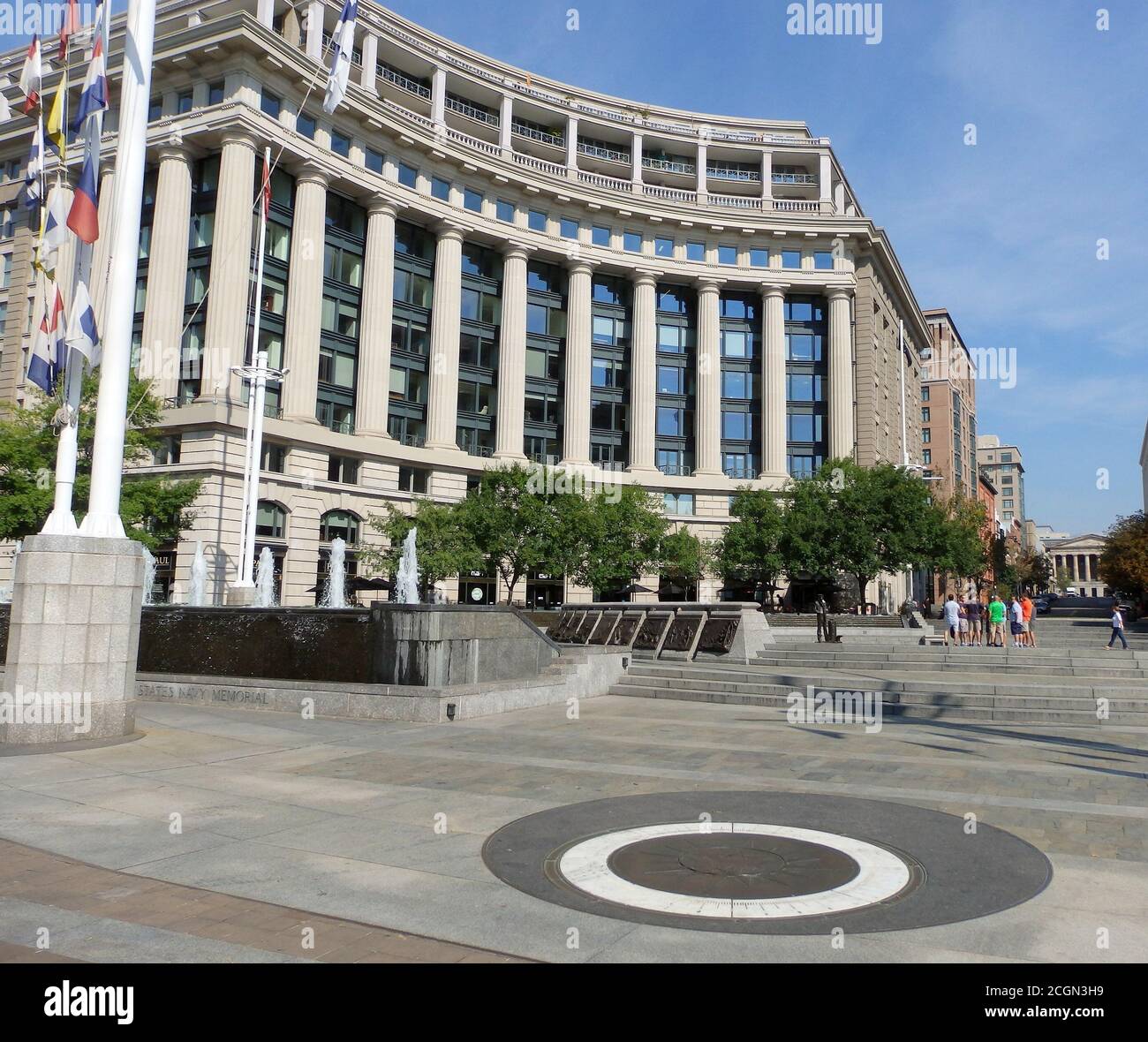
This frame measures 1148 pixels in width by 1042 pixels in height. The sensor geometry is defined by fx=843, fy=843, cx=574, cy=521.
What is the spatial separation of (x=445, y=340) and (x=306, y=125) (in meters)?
14.7

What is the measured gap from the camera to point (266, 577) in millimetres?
42250

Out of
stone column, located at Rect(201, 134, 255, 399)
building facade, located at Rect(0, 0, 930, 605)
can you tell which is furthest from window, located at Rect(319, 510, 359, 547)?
stone column, located at Rect(201, 134, 255, 399)

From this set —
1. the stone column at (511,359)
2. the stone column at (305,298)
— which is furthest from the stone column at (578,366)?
the stone column at (305,298)

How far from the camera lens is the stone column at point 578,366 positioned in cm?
6056

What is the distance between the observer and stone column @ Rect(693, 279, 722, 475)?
211 feet

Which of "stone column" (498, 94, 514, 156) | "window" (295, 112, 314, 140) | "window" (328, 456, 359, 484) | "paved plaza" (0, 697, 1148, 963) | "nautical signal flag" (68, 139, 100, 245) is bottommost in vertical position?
"paved plaza" (0, 697, 1148, 963)

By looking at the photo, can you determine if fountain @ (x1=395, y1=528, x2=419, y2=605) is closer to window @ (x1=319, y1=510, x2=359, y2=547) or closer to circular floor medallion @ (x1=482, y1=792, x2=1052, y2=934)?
window @ (x1=319, y1=510, x2=359, y2=547)

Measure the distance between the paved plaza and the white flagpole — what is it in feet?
12.3

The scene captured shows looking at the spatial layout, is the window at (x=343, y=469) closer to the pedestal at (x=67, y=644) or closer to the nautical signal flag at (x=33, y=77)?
the nautical signal flag at (x=33, y=77)

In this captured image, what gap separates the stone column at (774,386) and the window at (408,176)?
2794 cm

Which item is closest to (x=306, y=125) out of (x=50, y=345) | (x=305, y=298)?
(x=305, y=298)

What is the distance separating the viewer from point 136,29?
12.9 meters

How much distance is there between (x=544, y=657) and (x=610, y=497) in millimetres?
33092

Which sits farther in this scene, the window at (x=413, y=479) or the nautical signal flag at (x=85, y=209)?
the window at (x=413, y=479)
